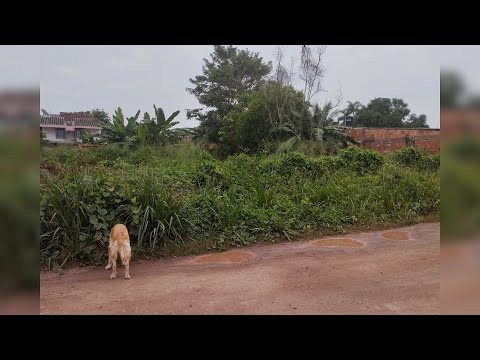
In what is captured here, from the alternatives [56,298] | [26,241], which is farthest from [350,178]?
[26,241]

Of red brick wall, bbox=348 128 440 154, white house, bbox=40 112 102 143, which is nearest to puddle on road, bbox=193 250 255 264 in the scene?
white house, bbox=40 112 102 143

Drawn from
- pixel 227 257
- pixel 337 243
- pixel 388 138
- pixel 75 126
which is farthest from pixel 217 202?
pixel 75 126

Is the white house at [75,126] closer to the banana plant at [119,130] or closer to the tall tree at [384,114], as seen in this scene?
the banana plant at [119,130]

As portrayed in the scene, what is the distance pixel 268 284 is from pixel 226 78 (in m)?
19.2

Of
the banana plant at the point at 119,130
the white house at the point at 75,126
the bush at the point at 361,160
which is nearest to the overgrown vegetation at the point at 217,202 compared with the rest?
the bush at the point at 361,160

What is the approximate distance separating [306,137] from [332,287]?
9.79 meters

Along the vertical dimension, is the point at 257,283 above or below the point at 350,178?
below

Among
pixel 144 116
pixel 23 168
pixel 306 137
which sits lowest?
pixel 23 168

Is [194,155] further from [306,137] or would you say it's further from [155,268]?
[155,268]

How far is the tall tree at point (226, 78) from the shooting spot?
65.4ft

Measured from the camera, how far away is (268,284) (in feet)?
11.5

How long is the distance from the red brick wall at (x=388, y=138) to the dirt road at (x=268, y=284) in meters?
9.05

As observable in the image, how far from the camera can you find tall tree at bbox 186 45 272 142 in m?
19.9

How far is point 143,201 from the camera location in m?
4.80
